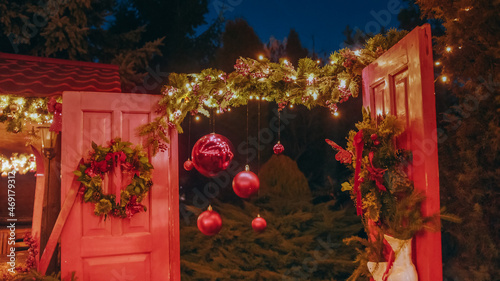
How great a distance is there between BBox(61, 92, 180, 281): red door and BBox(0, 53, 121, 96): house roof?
339mm

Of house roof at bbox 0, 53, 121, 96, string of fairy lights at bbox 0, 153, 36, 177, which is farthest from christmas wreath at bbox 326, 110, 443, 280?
string of fairy lights at bbox 0, 153, 36, 177

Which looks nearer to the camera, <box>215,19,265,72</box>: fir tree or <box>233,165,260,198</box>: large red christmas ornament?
<box>233,165,260,198</box>: large red christmas ornament

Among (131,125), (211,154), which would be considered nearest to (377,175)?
(211,154)

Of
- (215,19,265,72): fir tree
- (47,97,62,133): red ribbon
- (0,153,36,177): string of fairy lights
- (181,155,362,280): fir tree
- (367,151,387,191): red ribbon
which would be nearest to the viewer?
(367,151,387,191): red ribbon

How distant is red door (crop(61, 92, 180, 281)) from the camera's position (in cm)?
429

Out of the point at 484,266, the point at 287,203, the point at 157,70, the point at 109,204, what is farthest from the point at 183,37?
the point at 484,266

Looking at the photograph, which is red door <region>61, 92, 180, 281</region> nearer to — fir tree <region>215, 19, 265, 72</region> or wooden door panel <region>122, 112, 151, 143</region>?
wooden door panel <region>122, 112, 151, 143</region>

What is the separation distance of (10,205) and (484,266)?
8563 millimetres

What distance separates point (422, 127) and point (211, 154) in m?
2.04

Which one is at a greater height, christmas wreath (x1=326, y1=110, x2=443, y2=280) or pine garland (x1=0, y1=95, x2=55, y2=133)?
pine garland (x1=0, y1=95, x2=55, y2=133)

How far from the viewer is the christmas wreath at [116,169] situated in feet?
13.8

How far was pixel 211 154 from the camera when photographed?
13.1 feet

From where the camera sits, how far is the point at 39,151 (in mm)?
6047

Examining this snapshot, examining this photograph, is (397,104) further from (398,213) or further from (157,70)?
(157,70)
